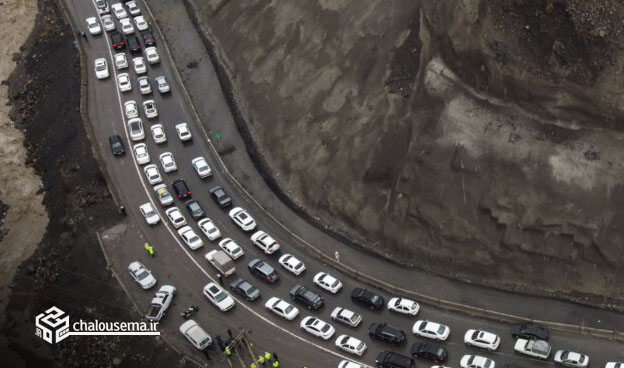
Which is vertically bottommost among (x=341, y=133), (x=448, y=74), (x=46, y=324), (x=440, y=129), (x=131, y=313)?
(x=46, y=324)

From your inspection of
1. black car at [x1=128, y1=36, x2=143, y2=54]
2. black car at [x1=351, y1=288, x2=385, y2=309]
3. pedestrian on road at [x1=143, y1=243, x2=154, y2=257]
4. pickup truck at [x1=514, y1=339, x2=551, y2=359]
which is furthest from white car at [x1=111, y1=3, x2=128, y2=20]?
pickup truck at [x1=514, y1=339, x2=551, y2=359]

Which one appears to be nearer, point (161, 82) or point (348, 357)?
point (348, 357)

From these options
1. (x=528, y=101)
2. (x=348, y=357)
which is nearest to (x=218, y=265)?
(x=348, y=357)

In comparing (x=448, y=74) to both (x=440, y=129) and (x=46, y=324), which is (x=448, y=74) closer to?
(x=440, y=129)

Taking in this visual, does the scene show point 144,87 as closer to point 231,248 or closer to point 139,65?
point 139,65

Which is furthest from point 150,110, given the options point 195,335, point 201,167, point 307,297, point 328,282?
point 307,297

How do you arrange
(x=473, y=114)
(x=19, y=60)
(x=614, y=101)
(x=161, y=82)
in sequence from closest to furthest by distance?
1. (x=614, y=101)
2. (x=473, y=114)
3. (x=161, y=82)
4. (x=19, y=60)

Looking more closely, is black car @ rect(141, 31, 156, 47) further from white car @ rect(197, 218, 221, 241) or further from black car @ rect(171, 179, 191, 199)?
white car @ rect(197, 218, 221, 241)
